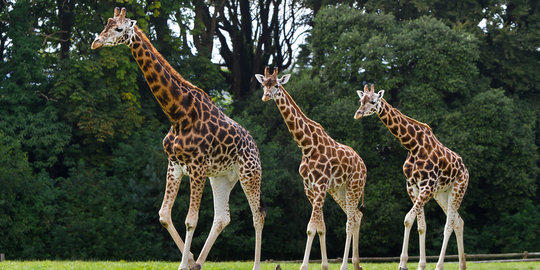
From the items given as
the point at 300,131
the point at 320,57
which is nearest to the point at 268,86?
the point at 300,131

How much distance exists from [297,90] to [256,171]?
737 inches

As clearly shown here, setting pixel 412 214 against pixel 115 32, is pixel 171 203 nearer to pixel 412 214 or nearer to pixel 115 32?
pixel 115 32

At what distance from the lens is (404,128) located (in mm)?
12711

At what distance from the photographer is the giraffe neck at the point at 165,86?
10.5m

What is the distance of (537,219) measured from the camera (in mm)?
29484

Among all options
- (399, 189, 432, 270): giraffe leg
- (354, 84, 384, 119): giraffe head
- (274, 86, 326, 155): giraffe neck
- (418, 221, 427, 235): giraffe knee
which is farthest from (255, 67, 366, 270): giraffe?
(418, 221, 427, 235): giraffe knee

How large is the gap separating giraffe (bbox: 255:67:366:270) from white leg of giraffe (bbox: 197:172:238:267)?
1.42 meters

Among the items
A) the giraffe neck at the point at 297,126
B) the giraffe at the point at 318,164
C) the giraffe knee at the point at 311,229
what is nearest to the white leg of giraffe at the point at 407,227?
the giraffe at the point at 318,164

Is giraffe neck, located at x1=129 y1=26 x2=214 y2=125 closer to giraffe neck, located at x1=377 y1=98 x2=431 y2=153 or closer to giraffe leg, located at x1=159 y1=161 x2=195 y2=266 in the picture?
giraffe leg, located at x1=159 y1=161 x2=195 y2=266

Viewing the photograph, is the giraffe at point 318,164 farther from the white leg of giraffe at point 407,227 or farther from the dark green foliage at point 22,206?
the dark green foliage at point 22,206

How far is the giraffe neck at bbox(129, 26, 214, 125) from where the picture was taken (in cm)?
1054

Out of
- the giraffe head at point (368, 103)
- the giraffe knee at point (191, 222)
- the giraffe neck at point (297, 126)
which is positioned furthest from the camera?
the giraffe head at point (368, 103)

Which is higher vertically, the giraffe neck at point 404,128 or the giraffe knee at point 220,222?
the giraffe neck at point 404,128

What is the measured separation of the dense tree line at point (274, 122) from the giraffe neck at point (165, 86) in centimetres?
1514
